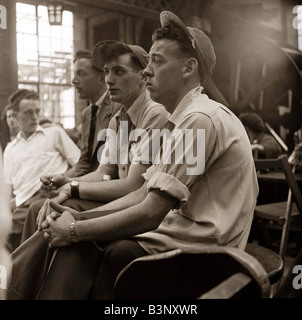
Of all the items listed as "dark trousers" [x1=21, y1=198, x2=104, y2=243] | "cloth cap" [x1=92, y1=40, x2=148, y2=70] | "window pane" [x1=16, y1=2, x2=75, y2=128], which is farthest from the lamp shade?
"dark trousers" [x1=21, y1=198, x2=104, y2=243]

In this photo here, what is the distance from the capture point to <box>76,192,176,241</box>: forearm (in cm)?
103

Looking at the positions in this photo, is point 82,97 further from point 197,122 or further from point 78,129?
point 197,122

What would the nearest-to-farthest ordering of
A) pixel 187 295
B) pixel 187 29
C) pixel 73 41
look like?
pixel 187 295 → pixel 187 29 → pixel 73 41

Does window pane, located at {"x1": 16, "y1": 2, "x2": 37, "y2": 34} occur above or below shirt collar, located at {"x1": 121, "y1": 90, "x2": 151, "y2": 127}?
above

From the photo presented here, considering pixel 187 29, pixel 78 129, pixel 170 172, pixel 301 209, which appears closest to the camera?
pixel 170 172

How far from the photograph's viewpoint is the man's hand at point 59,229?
1.10m

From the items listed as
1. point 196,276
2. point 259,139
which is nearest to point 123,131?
point 196,276

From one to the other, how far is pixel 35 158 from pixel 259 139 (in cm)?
168

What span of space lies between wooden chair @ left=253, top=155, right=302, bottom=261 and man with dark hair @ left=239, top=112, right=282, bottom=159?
0.50 metres

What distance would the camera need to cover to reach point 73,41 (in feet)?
6.62

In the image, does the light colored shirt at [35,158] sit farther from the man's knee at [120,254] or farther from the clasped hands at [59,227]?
the man's knee at [120,254]

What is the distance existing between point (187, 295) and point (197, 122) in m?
0.40

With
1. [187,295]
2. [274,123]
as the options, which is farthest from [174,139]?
[274,123]

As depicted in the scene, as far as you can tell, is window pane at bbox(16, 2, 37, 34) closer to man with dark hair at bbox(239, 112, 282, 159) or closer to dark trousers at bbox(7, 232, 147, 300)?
dark trousers at bbox(7, 232, 147, 300)
